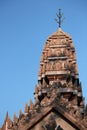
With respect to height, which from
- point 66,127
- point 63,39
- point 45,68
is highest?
point 63,39

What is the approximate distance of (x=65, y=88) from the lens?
2819cm

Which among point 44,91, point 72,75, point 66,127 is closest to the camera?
point 66,127

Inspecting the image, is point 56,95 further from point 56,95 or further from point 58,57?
point 58,57

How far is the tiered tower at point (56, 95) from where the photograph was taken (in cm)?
2189

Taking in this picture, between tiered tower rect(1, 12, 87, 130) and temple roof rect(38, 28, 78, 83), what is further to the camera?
temple roof rect(38, 28, 78, 83)

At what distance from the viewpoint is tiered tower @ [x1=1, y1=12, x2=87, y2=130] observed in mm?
21891

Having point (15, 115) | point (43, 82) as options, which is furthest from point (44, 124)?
point (43, 82)

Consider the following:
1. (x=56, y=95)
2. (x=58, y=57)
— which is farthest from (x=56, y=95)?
(x=58, y=57)

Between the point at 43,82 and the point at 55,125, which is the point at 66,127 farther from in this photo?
the point at 43,82

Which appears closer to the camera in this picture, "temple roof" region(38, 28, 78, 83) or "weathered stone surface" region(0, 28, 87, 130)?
"weathered stone surface" region(0, 28, 87, 130)

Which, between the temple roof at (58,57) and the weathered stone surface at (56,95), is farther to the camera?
the temple roof at (58,57)

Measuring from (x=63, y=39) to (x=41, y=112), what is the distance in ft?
44.2

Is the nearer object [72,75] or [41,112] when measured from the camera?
[41,112]

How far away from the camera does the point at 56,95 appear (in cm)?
2319
